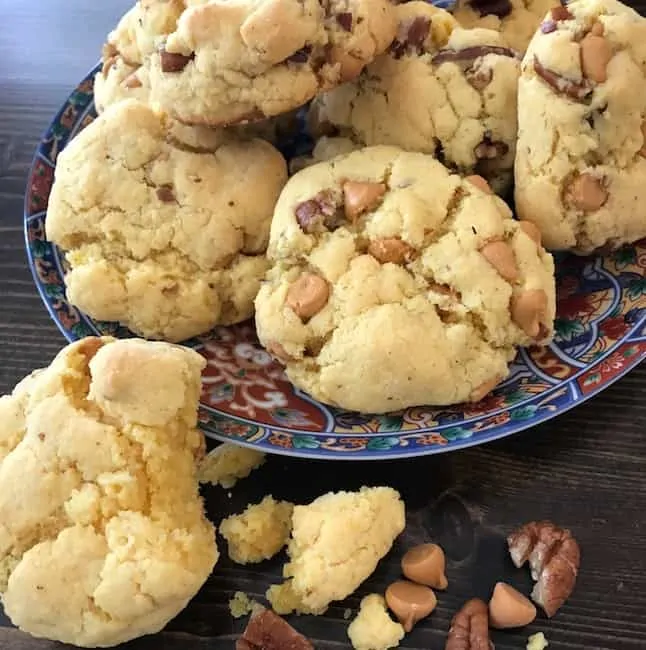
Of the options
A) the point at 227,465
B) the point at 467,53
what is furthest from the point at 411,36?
the point at 227,465

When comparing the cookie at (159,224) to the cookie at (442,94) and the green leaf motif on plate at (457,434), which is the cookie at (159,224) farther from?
the green leaf motif on plate at (457,434)

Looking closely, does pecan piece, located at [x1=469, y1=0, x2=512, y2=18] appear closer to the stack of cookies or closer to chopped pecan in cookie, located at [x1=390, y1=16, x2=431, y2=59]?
the stack of cookies

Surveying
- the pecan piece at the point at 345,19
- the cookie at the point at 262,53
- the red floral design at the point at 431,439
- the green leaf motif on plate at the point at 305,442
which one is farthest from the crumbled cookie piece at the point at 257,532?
the pecan piece at the point at 345,19

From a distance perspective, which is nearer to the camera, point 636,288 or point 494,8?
point 636,288

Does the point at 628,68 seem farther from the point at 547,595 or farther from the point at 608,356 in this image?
the point at 547,595

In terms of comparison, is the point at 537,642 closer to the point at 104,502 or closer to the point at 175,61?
the point at 104,502

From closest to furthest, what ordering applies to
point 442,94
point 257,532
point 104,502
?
1. point 104,502
2. point 257,532
3. point 442,94
